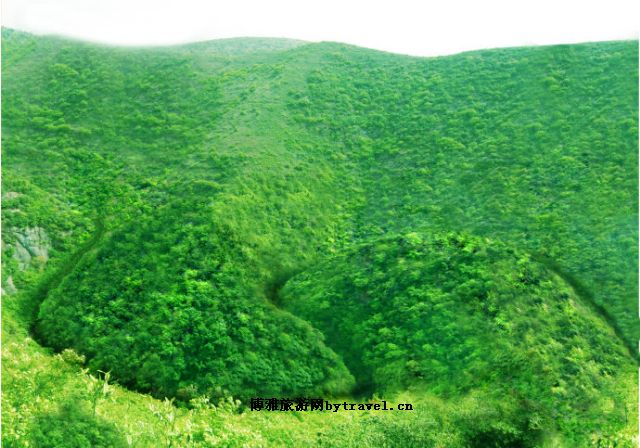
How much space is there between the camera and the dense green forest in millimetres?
23672

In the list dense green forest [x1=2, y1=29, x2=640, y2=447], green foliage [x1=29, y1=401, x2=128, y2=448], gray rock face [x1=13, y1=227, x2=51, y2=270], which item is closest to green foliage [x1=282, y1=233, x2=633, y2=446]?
dense green forest [x1=2, y1=29, x2=640, y2=447]

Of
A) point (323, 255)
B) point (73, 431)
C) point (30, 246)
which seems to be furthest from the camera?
point (323, 255)

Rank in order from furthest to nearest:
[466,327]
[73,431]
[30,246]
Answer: [30,246] → [466,327] → [73,431]

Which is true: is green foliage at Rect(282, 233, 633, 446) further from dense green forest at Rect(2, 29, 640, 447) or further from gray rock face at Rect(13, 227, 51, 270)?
gray rock face at Rect(13, 227, 51, 270)

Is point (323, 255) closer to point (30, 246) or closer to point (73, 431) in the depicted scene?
point (30, 246)

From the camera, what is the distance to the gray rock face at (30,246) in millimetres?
30794

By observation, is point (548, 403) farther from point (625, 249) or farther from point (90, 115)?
point (90, 115)

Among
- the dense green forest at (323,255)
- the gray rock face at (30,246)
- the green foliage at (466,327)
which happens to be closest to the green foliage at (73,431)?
the dense green forest at (323,255)

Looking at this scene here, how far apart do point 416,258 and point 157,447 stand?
17.1m

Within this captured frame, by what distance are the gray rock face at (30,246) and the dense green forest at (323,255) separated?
0.13 metres

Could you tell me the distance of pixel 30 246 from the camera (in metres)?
31.6

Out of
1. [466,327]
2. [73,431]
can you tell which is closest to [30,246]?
[73,431]

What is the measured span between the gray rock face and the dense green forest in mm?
130

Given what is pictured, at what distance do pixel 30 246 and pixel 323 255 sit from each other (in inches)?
647
